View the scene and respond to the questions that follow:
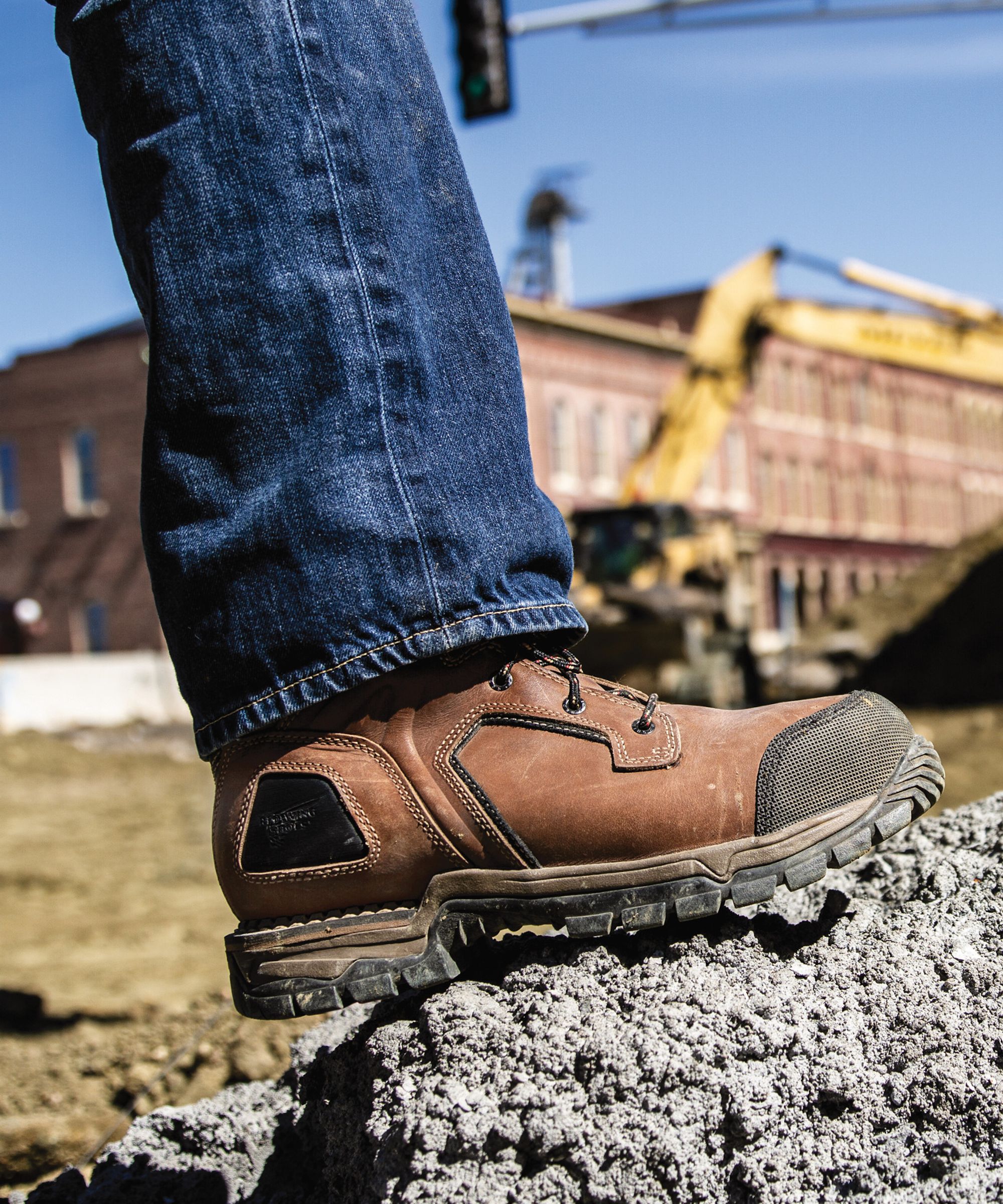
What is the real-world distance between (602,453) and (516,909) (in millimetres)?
29534

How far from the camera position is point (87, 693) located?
1944 centimetres

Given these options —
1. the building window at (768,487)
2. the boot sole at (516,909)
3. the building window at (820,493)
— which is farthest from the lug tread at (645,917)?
the building window at (820,493)

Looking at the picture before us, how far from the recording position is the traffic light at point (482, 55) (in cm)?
917

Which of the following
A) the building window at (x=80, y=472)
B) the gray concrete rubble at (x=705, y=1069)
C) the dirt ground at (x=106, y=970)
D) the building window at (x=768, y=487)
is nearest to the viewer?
the gray concrete rubble at (x=705, y=1069)

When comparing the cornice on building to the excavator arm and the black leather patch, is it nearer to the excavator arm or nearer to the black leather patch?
the excavator arm

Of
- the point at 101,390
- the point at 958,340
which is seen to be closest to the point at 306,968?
the point at 958,340

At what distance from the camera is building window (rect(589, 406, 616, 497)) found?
3041 cm

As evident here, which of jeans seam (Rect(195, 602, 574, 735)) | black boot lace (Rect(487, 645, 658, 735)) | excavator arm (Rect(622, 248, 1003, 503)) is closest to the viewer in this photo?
jeans seam (Rect(195, 602, 574, 735))

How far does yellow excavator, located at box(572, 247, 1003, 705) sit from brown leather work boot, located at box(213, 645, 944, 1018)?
11632mm

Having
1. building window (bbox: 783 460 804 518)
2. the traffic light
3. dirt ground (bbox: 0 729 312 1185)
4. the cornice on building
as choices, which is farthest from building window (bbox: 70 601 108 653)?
building window (bbox: 783 460 804 518)

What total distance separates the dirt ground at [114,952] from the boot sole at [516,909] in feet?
4.18

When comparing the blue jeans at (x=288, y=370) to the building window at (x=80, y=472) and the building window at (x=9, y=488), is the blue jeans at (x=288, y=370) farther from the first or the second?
the building window at (x=9, y=488)

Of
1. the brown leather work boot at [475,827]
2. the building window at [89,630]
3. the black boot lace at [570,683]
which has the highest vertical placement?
the black boot lace at [570,683]

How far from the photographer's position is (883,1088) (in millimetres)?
1406
